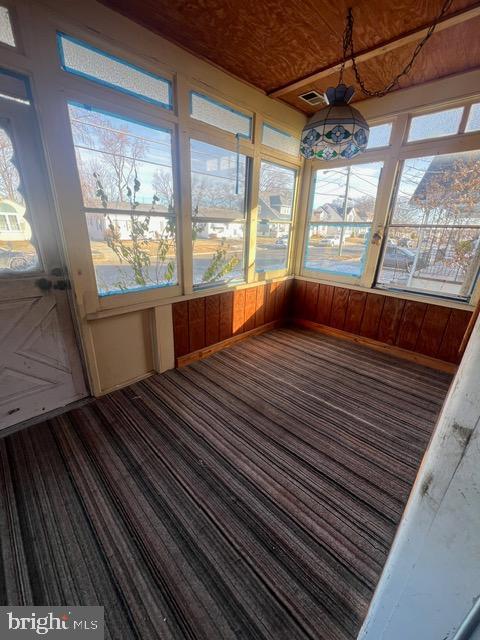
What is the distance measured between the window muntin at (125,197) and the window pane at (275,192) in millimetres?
1218

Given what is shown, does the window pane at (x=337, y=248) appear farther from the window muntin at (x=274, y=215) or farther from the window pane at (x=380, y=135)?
the window pane at (x=380, y=135)

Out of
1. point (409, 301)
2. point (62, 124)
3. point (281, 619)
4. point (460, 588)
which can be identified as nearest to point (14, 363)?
point (62, 124)

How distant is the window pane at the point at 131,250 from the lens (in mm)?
2002

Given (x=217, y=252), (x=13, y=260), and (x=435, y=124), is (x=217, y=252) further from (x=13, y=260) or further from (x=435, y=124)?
(x=435, y=124)

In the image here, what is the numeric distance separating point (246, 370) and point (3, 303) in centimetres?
196

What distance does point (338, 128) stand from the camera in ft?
5.54

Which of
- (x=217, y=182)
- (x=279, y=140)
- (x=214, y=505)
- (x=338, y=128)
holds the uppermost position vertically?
(x=279, y=140)

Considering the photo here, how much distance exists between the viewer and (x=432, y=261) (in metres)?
2.82

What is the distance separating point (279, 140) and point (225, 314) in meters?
2.08

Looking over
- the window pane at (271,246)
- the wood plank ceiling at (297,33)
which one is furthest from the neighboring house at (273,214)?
the wood plank ceiling at (297,33)

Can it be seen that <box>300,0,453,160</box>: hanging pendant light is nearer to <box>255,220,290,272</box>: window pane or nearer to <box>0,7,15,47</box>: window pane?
<box>255,220,290,272</box>: window pane

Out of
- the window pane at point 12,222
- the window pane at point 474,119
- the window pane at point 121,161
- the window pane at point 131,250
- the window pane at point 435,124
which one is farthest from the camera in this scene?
the window pane at point 435,124

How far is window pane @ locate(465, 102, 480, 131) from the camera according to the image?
2396 mm

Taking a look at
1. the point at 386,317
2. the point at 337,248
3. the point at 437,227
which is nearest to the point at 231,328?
the point at 337,248
